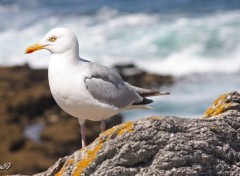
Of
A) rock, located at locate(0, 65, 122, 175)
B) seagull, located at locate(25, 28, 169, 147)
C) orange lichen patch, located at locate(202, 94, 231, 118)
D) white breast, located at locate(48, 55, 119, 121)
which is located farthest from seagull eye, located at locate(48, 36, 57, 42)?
rock, located at locate(0, 65, 122, 175)

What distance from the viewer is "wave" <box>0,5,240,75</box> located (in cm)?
2022

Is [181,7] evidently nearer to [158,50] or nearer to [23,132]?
[158,50]

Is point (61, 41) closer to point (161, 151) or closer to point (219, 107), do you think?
point (219, 107)

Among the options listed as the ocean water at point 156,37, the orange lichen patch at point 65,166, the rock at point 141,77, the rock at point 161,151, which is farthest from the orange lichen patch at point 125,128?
the rock at point 141,77

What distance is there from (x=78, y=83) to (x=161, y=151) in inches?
68.4

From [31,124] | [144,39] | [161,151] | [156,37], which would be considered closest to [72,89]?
[161,151]

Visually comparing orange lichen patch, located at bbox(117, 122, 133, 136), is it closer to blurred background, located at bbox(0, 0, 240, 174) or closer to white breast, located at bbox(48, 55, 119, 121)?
white breast, located at bbox(48, 55, 119, 121)

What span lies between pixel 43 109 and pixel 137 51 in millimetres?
8821

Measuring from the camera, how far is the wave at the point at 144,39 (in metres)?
20.2

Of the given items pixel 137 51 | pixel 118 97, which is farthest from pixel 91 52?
pixel 118 97

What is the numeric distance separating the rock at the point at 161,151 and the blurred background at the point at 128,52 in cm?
643

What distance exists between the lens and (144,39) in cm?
2361

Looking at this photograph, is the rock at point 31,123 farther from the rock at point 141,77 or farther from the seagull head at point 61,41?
the seagull head at point 61,41

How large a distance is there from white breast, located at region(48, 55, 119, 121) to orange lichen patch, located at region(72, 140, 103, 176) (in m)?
1.43
